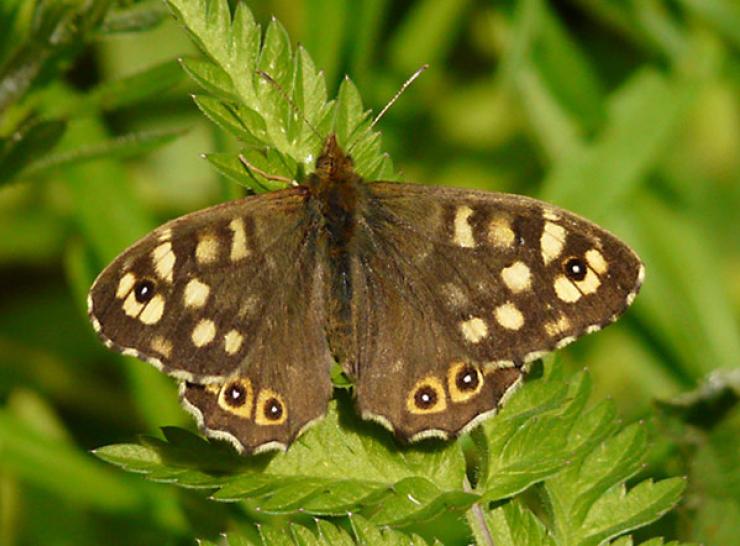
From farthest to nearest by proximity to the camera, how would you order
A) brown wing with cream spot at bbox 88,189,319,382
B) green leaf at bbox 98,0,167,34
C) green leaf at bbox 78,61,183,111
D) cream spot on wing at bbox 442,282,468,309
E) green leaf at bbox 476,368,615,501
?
green leaf at bbox 78,61,183,111 → green leaf at bbox 98,0,167,34 → cream spot on wing at bbox 442,282,468,309 → brown wing with cream spot at bbox 88,189,319,382 → green leaf at bbox 476,368,615,501

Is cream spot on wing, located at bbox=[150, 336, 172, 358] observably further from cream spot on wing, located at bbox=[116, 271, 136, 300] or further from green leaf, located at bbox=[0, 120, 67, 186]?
green leaf, located at bbox=[0, 120, 67, 186]

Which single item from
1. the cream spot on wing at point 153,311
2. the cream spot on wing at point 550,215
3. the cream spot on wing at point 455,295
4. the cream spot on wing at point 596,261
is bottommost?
the cream spot on wing at point 153,311

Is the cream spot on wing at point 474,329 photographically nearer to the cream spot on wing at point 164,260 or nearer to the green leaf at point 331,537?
the green leaf at point 331,537

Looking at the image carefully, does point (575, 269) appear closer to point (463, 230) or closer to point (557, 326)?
point (557, 326)

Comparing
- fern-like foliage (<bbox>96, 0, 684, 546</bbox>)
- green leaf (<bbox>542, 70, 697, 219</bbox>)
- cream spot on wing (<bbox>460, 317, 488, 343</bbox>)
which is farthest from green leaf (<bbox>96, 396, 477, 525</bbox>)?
green leaf (<bbox>542, 70, 697, 219</bbox>)

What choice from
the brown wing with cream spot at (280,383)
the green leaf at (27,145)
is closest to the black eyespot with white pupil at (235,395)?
the brown wing with cream spot at (280,383)

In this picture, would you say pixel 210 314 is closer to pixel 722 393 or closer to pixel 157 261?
pixel 157 261

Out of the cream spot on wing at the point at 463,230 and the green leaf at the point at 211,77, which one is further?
the cream spot on wing at the point at 463,230
